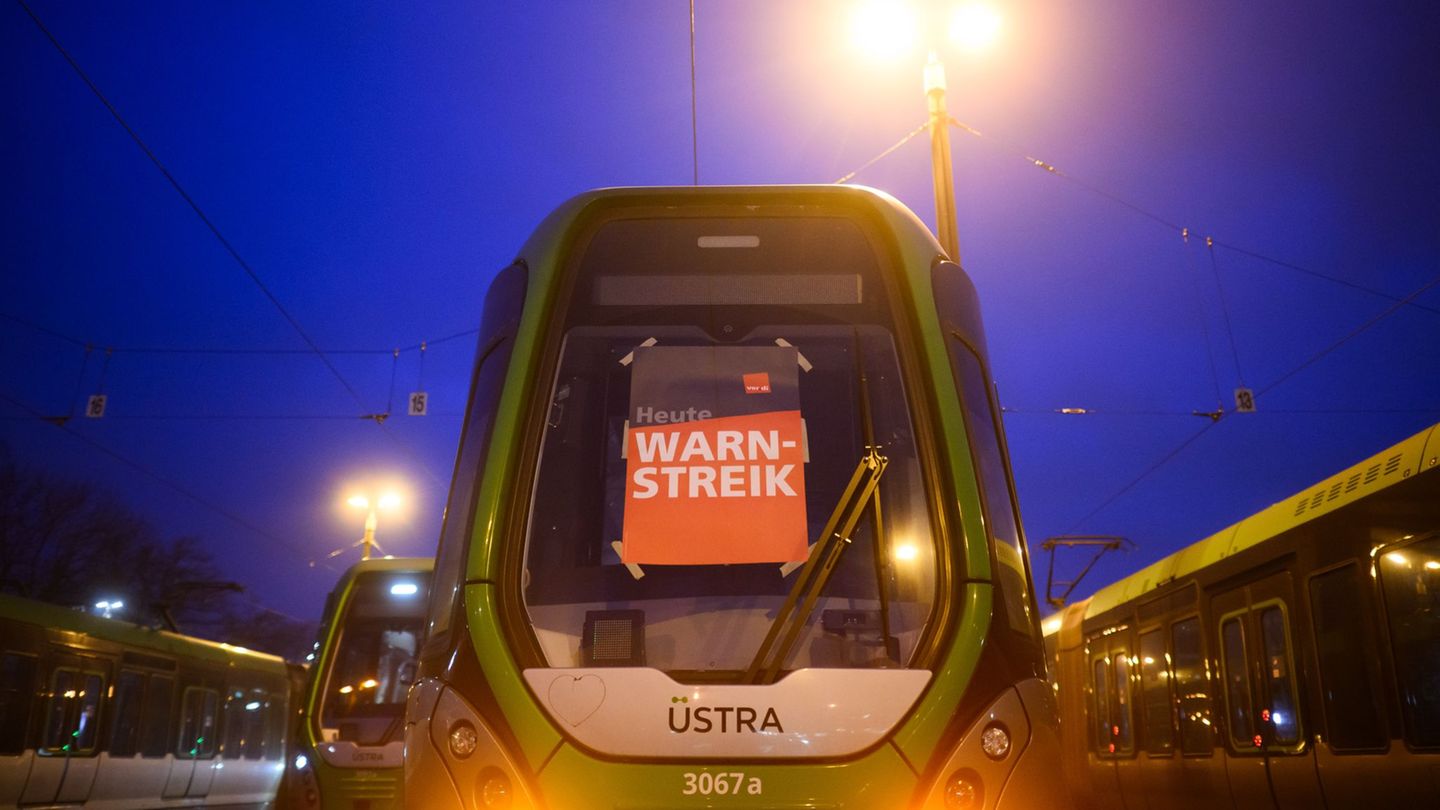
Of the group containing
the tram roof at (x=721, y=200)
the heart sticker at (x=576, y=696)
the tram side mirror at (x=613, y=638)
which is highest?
the tram roof at (x=721, y=200)

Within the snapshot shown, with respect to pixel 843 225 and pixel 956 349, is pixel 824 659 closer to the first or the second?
pixel 956 349

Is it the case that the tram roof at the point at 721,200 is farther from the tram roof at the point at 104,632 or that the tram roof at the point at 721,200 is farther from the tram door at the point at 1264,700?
the tram roof at the point at 104,632

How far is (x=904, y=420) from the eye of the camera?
4.12m

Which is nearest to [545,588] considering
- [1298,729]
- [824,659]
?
[824,659]

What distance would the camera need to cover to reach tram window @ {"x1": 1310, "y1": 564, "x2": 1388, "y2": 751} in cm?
664

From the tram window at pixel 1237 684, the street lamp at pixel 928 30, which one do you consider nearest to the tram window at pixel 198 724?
the street lamp at pixel 928 30

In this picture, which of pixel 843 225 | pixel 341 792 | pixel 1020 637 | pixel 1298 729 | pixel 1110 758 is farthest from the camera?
pixel 1110 758

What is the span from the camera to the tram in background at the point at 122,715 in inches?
473

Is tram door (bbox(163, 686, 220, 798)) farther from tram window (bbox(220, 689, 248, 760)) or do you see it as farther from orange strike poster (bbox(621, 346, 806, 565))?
orange strike poster (bbox(621, 346, 806, 565))

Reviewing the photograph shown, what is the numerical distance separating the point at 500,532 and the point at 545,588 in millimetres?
305

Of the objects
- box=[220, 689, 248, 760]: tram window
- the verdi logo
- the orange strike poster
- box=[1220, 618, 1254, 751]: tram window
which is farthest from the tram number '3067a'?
box=[220, 689, 248, 760]: tram window

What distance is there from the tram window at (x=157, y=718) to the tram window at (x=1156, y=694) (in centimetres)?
1230

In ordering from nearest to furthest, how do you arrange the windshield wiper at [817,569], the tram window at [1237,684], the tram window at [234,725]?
the windshield wiper at [817,569] → the tram window at [1237,684] → the tram window at [234,725]

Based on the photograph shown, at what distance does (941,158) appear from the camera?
10.1m
